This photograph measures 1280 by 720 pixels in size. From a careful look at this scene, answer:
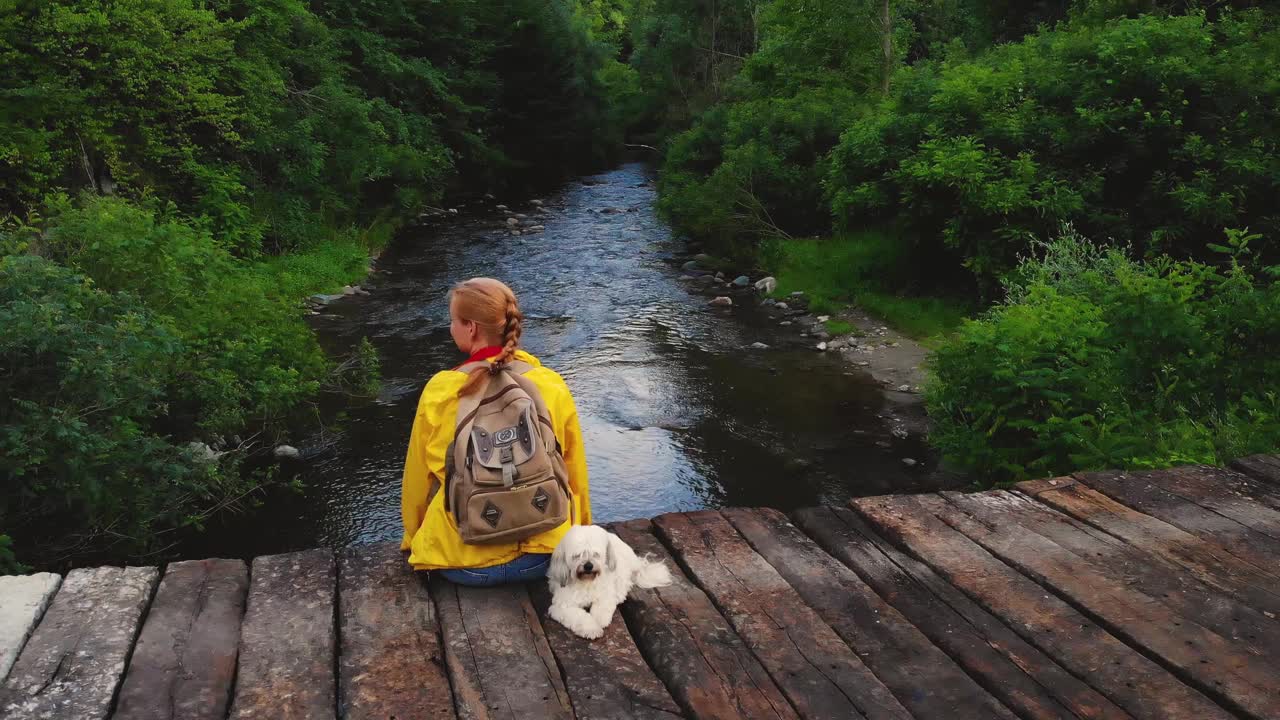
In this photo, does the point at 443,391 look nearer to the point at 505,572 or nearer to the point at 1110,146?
the point at 505,572

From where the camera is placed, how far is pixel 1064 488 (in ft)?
14.3

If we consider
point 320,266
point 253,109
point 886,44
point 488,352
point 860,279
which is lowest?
point 320,266

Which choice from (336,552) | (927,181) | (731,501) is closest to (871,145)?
(927,181)

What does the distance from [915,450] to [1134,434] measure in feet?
12.0

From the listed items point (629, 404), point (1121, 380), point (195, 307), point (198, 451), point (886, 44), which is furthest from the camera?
point (886, 44)

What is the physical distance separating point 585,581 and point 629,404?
8.00 m

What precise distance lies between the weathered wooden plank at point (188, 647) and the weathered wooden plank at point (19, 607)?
34 cm

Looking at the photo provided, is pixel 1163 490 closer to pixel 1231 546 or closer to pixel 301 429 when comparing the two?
pixel 1231 546

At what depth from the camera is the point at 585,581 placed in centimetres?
322

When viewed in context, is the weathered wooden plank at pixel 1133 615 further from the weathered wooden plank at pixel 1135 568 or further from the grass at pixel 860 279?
the grass at pixel 860 279

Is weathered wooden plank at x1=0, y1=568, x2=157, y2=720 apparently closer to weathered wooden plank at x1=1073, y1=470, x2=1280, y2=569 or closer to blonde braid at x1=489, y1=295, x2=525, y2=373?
blonde braid at x1=489, y1=295, x2=525, y2=373

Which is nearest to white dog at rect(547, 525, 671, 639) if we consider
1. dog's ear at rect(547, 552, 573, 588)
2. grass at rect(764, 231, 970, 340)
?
dog's ear at rect(547, 552, 573, 588)

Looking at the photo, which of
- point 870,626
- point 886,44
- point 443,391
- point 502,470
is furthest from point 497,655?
point 886,44

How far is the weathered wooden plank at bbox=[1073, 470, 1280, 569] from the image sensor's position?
12.2ft
